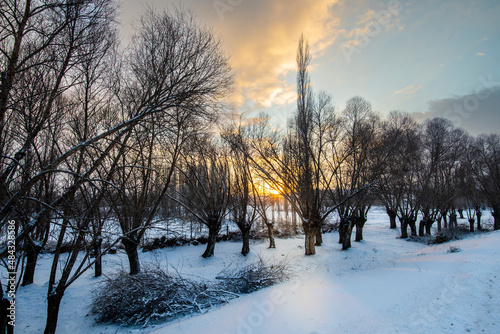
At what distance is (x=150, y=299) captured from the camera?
6.21m

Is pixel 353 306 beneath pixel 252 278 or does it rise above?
above

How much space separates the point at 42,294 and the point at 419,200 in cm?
2517

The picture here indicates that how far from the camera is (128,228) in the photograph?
8.40 meters

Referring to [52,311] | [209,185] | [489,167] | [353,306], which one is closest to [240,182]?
[209,185]

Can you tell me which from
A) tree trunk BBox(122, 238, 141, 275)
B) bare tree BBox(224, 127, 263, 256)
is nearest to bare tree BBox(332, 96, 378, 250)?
bare tree BBox(224, 127, 263, 256)

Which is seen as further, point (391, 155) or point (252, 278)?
point (391, 155)

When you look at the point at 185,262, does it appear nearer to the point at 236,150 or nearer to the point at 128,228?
the point at 128,228

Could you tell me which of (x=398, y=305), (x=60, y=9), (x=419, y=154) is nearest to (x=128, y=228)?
(x=60, y=9)

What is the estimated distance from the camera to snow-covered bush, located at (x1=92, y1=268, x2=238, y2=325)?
5.94 meters

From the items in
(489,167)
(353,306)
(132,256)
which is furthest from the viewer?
(489,167)

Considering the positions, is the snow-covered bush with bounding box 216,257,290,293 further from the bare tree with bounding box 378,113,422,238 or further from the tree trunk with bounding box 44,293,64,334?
the bare tree with bounding box 378,113,422,238

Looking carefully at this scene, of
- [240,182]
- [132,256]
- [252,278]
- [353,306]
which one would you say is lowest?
[252,278]

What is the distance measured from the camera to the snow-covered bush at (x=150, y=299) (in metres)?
5.94

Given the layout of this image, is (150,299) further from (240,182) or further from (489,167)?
(489,167)
